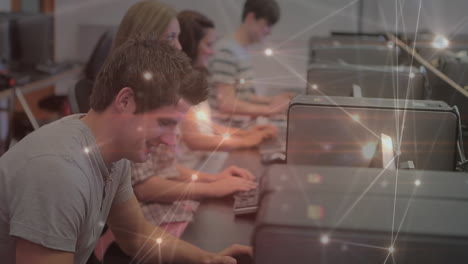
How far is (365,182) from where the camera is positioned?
816 mm

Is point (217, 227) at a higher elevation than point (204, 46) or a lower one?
lower

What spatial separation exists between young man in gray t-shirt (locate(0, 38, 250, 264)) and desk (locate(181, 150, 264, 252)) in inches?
14.7

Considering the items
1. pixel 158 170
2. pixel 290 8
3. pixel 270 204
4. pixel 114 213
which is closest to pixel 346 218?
pixel 270 204

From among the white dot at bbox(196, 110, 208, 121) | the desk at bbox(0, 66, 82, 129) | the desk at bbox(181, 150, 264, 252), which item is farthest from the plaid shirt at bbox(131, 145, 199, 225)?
the desk at bbox(0, 66, 82, 129)

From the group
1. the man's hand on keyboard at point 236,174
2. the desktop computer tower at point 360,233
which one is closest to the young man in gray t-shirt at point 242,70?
the man's hand on keyboard at point 236,174

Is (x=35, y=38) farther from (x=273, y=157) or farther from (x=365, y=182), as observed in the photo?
(x=365, y=182)

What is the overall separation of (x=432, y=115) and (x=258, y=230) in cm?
96

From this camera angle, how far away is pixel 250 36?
356 centimetres

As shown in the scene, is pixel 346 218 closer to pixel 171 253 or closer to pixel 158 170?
pixel 171 253

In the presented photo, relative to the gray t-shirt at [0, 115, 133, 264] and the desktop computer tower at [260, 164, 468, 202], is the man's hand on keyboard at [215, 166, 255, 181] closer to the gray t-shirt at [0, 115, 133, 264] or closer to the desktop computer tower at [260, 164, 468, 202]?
the gray t-shirt at [0, 115, 133, 264]

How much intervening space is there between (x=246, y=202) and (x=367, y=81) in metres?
0.69

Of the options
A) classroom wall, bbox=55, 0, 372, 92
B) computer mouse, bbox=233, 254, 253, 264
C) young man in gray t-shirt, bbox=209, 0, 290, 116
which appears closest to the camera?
computer mouse, bbox=233, 254, 253, 264

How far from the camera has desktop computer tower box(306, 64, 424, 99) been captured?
6.79 ft

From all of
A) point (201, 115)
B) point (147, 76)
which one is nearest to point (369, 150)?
point (147, 76)
